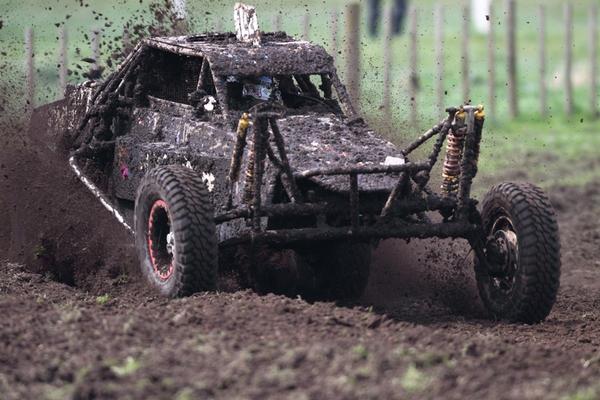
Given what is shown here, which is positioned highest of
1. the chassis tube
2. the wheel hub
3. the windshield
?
the windshield

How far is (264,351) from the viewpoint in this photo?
7621 millimetres

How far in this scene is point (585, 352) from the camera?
866 cm

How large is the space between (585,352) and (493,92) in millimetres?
14233

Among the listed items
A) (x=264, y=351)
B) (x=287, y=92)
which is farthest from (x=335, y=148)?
(x=264, y=351)

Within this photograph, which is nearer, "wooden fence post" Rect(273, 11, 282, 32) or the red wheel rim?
the red wheel rim

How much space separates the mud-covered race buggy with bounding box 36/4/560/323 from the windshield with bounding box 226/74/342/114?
1 centimetres

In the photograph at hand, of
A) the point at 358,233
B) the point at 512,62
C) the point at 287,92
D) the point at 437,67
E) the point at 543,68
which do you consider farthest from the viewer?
the point at 437,67

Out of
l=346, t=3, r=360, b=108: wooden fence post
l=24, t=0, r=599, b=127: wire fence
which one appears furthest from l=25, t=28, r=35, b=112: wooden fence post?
l=346, t=3, r=360, b=108: wooden fence post

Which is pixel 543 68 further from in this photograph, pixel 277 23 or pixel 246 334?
pixel 246 334

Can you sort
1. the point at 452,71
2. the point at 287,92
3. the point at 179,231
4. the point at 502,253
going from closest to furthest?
the point at 179,231
the point at 502,253
the point at 287,92
the point at 452,71

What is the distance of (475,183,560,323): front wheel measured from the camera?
400 inches

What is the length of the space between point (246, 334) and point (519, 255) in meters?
2.72

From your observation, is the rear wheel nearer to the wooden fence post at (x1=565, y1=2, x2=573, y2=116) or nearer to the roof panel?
the roof panel

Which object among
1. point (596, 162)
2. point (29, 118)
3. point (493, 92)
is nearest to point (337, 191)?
point (29, 118)
